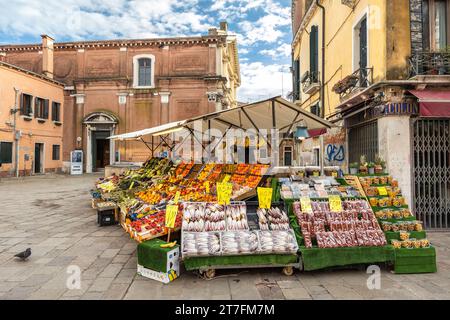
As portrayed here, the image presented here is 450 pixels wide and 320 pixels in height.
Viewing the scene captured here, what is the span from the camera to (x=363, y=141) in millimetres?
8773

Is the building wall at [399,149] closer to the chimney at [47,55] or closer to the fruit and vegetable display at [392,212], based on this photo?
the fruit and vegetable display at [392,212]

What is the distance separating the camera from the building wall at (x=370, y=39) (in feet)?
23.6

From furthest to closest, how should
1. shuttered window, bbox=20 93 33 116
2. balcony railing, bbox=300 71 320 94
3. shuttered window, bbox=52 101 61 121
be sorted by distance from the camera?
shuttered window, bbox=52 101 61 121, shuttered window, bbox=20 93 33 116, balcony railing, bbox=300 71 320 94

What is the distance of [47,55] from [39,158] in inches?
330

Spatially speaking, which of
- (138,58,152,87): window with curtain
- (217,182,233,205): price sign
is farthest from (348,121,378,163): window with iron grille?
(138,58,152,87): window with curtain

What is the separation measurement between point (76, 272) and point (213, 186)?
121 inches

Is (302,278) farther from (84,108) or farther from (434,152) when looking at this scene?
(84,108)

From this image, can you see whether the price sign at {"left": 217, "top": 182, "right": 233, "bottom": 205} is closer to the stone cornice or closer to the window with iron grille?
the window with iron grille

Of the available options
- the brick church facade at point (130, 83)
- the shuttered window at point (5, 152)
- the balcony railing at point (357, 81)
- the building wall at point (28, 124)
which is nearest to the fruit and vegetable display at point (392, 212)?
the balcony railing at point (357, 81)

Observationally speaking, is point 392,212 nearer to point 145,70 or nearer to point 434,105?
point 434,105

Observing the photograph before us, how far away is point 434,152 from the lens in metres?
7.34

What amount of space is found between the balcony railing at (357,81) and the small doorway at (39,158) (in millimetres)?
22046

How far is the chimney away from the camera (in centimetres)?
2364

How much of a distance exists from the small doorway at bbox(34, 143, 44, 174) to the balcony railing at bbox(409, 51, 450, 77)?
24.0 meters
